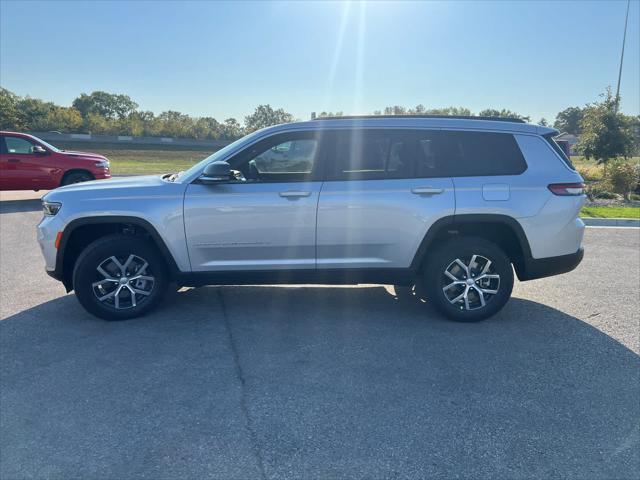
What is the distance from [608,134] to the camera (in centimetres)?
2073

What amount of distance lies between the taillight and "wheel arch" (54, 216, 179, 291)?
12.1ft

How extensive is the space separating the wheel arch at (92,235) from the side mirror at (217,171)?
29.7 inches

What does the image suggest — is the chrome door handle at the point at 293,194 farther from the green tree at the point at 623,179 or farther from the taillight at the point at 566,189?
the green tree at the point at 623,179

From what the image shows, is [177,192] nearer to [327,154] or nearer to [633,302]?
[327,154]

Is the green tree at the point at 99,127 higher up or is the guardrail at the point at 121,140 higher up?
the green tree at the point at 99,127

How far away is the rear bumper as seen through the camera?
4531mm

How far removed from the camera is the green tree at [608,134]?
20672mm

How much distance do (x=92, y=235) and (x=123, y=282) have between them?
1.97ft

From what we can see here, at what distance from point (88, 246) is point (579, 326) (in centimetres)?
482

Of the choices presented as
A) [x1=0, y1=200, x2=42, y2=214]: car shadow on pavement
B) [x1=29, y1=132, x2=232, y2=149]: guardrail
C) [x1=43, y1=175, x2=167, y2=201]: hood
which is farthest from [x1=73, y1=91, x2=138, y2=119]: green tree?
[x1=43, y1=175, x2=167, y2=201]: hood

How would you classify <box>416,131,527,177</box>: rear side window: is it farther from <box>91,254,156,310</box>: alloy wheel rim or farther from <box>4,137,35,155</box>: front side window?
<box>4,137,35,155</box>: front side window

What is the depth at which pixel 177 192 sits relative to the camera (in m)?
4.42

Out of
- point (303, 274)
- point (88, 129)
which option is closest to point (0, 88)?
point (88, 129)

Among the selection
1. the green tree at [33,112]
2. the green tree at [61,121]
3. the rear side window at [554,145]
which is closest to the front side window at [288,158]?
the rear side window at [554,145]
